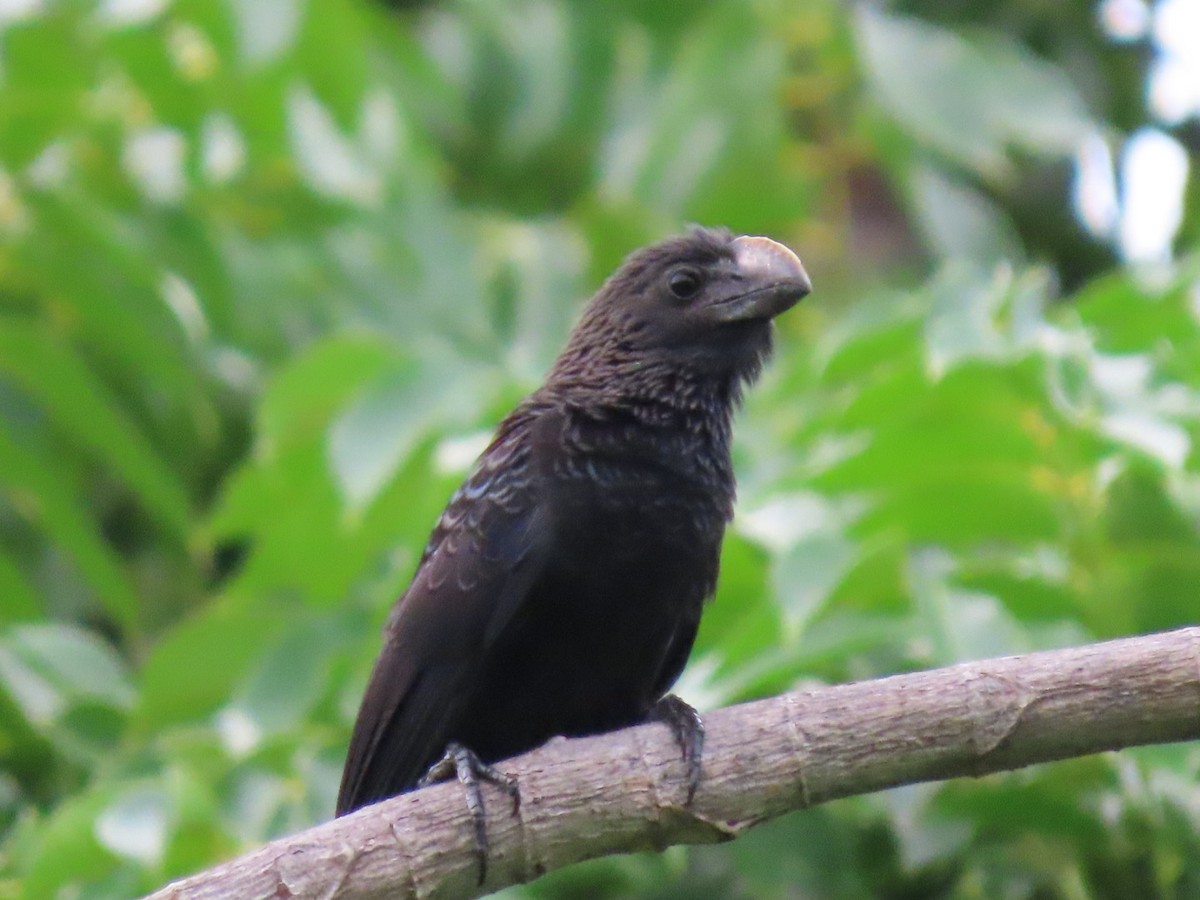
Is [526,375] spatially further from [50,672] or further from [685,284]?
[50,672]

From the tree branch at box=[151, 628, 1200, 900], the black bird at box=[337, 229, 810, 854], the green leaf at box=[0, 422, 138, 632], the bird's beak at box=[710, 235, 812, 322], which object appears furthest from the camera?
the green leaf at box=[0, 422, 138, 632]

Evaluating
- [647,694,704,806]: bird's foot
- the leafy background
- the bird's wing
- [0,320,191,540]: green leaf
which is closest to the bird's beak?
the leafy background

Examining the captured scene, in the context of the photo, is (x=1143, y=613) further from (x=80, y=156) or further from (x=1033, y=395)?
(x=80, y=156)

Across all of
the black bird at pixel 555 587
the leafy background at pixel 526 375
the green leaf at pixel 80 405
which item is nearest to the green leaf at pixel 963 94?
the leafy background at pixel 526 375

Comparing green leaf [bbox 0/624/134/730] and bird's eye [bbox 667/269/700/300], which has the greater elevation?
bird's eye [bbox 667/269/700/300]

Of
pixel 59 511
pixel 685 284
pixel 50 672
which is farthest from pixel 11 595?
pixel 685 284

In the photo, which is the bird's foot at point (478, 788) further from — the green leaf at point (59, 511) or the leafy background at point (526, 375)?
the green leaf at point (59, 511)

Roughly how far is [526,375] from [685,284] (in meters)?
0.75

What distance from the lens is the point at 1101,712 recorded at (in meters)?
2.71

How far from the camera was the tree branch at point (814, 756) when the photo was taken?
2.71 metres

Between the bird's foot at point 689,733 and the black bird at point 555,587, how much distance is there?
2 centimetres

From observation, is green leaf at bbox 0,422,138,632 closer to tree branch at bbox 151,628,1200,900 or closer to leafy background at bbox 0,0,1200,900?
leafy background at bbox 0,0,1200,900

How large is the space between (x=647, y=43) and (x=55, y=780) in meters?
3.38

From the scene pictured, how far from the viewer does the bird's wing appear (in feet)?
11.1
